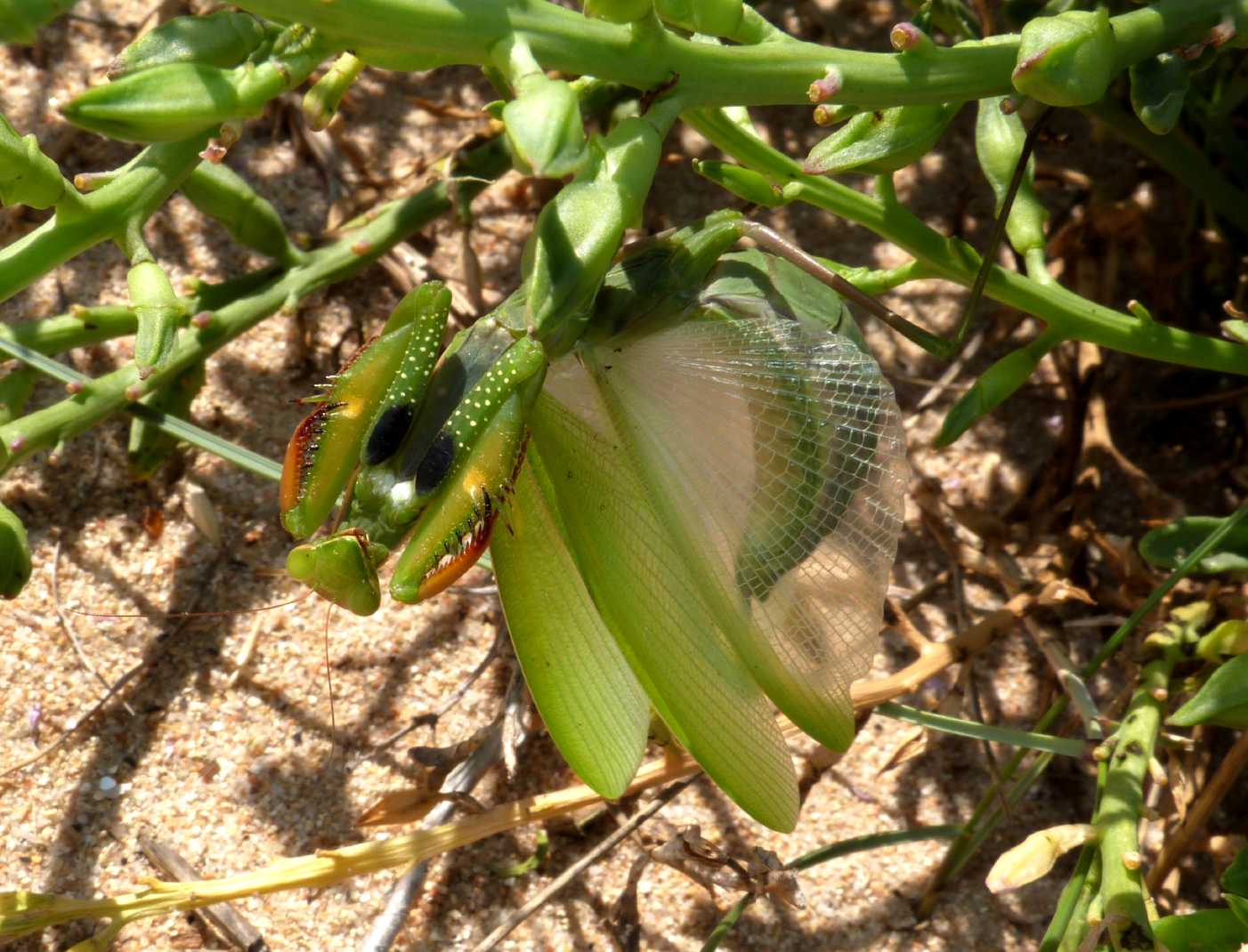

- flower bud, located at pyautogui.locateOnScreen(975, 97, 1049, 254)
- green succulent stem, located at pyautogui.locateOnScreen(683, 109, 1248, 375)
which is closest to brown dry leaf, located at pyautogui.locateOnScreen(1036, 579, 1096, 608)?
green succulent stem, located at pyautogui.locateOnScreen(683, 109, 1248, 375)

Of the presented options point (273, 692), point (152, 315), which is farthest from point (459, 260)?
point (152, 315)

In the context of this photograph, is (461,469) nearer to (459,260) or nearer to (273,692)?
(273,692)

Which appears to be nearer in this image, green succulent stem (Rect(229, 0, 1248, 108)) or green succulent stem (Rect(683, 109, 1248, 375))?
green succulent stem (Rect(229, 0, 1248, 108))

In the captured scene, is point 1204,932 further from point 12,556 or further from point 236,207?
point 236,207

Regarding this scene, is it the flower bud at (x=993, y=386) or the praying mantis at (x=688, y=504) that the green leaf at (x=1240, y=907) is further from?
the flower bud at (x=993, y=386)

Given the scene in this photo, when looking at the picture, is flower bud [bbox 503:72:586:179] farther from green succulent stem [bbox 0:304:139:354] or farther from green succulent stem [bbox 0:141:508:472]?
green succulent stem [bbox 0:304:139:354]

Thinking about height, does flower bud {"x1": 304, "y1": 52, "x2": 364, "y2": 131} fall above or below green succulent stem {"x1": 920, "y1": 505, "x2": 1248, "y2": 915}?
above

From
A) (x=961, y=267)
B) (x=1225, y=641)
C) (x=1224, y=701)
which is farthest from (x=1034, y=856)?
(x=961, y=267)
